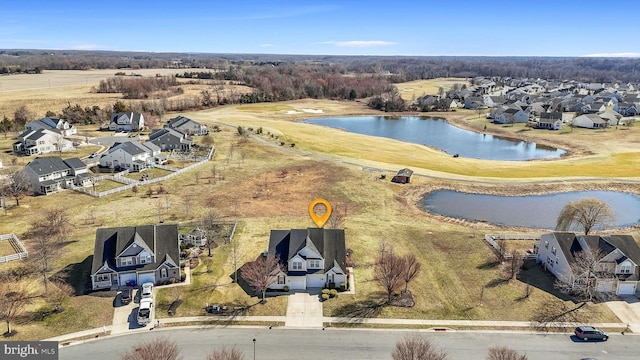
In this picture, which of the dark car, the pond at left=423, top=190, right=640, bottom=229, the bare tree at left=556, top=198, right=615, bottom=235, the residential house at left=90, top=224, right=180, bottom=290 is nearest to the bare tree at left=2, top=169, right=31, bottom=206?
the residential house at left=90, top=224, right=180, bottom=290

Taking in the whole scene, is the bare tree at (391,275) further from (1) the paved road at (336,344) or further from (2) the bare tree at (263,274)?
(2) the bare tree at (263,274)

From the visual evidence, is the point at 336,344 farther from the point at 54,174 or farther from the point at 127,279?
the point at 54,174

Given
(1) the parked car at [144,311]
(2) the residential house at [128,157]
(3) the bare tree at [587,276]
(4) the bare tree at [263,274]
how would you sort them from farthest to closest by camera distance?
1. (2) the residential house at [128,157]
2. (3) the bare tree at [587,276]
3. (4) the bare tree at [263,274]
4. (1) the parked car at [144,311]

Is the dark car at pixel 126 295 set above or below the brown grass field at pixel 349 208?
below

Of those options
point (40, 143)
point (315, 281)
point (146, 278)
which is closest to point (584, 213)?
point (315, 281)

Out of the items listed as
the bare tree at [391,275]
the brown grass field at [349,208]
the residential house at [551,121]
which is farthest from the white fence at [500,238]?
the residential house at [551,121]

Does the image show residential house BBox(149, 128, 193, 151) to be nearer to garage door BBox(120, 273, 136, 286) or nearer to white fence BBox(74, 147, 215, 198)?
white fence BBox(74, 147, 215, 198)

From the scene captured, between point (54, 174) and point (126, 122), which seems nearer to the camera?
point (54, 174)
